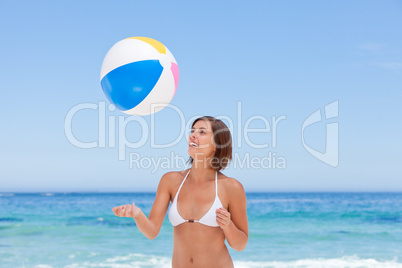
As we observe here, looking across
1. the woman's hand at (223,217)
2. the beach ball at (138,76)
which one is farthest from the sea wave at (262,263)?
the woman's hand at (223,217)

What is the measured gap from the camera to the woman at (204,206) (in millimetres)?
2699

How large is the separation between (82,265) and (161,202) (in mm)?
6659

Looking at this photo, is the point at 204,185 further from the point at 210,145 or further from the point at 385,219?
the point at 385,219

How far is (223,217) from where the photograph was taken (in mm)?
2443

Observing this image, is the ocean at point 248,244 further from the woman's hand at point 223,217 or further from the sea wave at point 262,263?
the woman's hand at point 223,217

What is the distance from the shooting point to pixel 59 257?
31.5 ft

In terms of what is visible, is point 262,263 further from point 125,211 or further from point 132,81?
point 125,211

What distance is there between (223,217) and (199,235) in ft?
1.12

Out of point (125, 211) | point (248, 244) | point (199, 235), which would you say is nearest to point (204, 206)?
point (199, 235)

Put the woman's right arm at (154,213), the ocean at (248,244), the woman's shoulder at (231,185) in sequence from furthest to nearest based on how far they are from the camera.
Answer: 1. the ocean at (248,244)
2. the woman's shoulder at (231,185)
3. the woman's right arm at (154,213)

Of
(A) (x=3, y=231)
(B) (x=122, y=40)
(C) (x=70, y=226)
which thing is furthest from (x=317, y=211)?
(B) (x=122, y=40)

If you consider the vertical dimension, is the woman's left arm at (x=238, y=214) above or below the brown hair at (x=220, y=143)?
below

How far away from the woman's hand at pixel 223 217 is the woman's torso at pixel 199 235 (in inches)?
9.5

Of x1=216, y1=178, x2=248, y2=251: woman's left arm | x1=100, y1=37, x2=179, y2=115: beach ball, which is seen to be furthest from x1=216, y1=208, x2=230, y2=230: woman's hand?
x1=100, y1=37, x2=179, y2=115: beach ball
